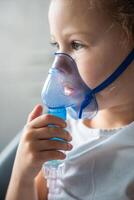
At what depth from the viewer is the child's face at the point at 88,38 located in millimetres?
773

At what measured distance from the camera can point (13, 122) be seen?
1.57 meters

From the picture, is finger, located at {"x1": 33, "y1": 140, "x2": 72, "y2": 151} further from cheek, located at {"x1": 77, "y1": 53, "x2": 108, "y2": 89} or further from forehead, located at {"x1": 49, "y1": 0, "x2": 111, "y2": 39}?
forehead, located at {"x1": 49, "y1": 0, "x2": 111, "y2": 39}

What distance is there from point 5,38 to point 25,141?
73cm

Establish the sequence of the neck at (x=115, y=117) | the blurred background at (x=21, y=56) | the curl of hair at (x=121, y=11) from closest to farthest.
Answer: the curl of hair at (x=121, y=11) → the neck at (x=115, y=117) → the blurred background at (x=21, y=56)

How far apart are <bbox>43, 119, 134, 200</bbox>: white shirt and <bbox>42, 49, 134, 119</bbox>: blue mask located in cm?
8

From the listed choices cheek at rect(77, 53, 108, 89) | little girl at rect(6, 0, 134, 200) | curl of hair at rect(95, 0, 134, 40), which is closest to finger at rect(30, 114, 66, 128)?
little girl at rect(6, 0, 134, 200)

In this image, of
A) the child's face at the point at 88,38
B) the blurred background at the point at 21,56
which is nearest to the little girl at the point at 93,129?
the child's face at the point at 88,38

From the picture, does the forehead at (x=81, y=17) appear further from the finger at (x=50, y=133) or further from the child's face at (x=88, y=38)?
the finger at (x=50, y=133)

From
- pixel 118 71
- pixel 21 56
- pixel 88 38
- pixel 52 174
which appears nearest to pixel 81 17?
pixel 88 38

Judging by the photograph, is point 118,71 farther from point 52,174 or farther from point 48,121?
point 52,174

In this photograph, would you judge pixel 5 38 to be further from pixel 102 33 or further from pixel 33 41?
pixel 102 33

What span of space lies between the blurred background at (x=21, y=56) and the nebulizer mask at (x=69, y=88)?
63 cm

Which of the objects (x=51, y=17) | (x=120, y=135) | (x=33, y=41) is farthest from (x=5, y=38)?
(x=120, y=135)

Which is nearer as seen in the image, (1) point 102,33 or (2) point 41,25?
(1) point 102,33
